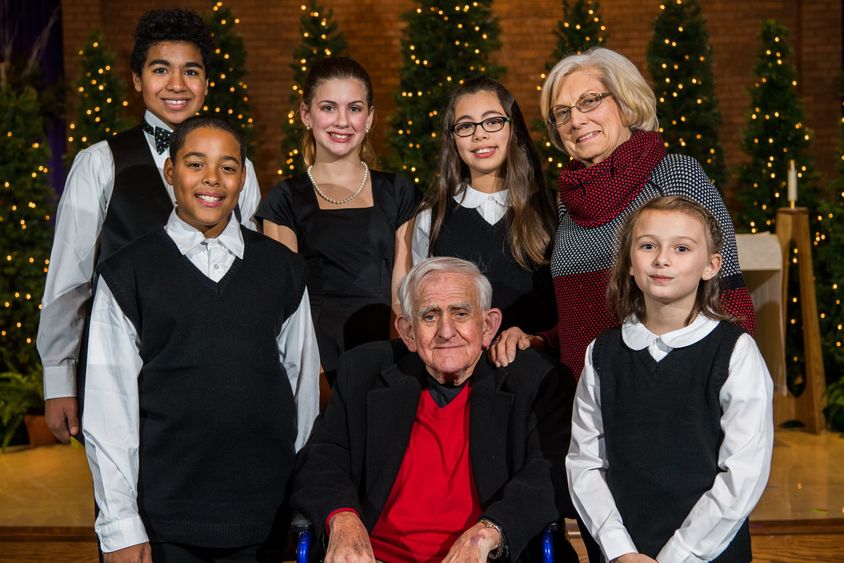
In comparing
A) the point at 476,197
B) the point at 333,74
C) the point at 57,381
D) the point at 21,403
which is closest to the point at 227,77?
the point at 21,403

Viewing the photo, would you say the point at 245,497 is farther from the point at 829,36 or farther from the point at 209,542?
the point at 829,36

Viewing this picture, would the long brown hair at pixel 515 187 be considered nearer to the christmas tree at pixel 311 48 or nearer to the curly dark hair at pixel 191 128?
the curly dark hair at pixel 191 128

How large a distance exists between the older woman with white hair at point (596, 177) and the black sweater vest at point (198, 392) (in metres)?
0.64

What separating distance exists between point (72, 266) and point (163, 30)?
733 millimetres

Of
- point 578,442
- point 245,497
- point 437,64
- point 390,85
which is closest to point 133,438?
point 245,497

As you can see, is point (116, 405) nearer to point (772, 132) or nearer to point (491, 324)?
point (491, 324)

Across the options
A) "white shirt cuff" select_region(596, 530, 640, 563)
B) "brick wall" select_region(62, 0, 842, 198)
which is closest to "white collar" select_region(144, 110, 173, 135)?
"white shirt cuff" select_region(596, 530, 640, 563)

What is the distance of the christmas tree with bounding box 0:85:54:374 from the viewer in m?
6.11

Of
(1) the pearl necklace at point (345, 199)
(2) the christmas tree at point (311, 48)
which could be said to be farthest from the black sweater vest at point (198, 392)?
(2) the christmas tree at point (311, 48)

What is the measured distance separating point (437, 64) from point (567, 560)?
5051 millimetres

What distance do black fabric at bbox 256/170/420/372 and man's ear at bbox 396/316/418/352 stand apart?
0.45m

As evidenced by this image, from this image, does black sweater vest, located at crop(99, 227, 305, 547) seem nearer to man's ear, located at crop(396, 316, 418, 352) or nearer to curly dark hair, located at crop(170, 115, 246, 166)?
curly dark hair, located at crop(170, 115, 246, 166)

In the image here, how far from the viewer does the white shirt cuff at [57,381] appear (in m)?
2.73

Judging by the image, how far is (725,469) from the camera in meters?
2.14
